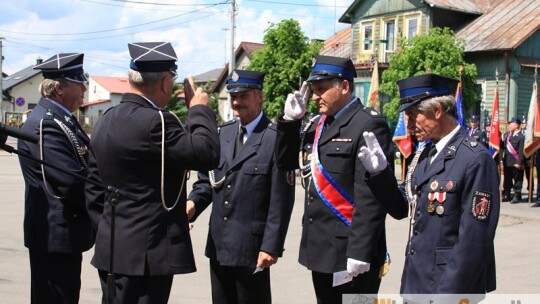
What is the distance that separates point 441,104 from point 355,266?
98 centimetres

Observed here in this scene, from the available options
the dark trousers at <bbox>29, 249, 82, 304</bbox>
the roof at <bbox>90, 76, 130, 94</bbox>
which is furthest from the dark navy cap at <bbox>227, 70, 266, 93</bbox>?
the roof at <bbox>90, 76, 130, 94</bbox>

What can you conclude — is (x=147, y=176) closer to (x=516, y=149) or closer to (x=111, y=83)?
(x=516, y=149)

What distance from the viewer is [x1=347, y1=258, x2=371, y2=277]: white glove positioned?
345 centimetres

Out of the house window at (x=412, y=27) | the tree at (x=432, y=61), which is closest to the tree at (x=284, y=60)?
the tree at (x=432, y=61)

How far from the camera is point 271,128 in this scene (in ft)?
14.6

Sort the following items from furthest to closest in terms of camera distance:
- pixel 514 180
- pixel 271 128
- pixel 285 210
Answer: pixel 514 180 < pixel 271 128 < pixel 285 210

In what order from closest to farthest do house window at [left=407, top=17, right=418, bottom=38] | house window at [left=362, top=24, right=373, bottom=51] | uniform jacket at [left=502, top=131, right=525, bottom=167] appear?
uniform jacket at [left=502, top=131, right=525, bottom=167] → house window at [left=407, top=17, right=418, bottom=38] → house window at [left=362, top=24, right=373, bottom=51]

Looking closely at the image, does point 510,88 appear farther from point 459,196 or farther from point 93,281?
point 459,196

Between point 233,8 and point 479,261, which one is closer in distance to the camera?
point 479,261

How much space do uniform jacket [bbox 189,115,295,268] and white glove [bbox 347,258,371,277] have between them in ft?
2.42

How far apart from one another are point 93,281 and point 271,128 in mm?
3217

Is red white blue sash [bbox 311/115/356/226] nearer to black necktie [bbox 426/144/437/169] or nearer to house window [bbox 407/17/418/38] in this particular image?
black necktie [bbox 426/144/437/169]

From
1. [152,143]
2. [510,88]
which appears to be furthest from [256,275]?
[510,88]

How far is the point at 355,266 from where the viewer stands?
11.3ft
